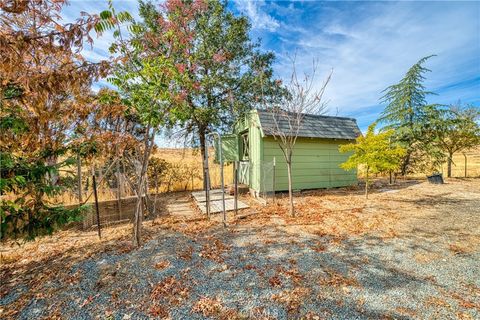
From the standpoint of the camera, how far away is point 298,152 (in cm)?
994

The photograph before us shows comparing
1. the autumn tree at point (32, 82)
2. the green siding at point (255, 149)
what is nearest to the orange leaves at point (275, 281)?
the autumn tree at point (32, 82)

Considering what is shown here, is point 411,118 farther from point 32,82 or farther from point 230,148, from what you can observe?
point 32,82

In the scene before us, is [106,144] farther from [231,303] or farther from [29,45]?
[231,303]

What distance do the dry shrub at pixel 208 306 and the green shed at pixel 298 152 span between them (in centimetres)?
597

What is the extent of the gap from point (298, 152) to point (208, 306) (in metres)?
8.29

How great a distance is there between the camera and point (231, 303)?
262 centimetres

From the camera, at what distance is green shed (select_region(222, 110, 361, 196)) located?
9.18 metres

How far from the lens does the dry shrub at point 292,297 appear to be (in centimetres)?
254

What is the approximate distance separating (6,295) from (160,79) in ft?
13.0

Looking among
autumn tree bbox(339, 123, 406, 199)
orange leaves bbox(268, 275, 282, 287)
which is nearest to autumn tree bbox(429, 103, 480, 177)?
autumn tree bbox(339, 123, 406, 199)

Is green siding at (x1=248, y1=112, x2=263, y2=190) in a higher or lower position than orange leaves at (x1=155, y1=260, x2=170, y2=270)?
higher

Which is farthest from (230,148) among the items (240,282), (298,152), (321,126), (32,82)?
(32,82)

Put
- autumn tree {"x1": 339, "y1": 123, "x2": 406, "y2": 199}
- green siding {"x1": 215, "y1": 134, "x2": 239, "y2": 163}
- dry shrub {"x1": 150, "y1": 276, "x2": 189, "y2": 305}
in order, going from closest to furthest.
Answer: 1. dry shrub {"x1": 150, "y1": 276, "x2": 189, "y2": 305}
2. autumn tree {"x1": 339, "y1": 123, "x2": 406, "y2": 199}
3. green siding {"x1": 215, "y1": 134, "x2": 239, "y2": 163}

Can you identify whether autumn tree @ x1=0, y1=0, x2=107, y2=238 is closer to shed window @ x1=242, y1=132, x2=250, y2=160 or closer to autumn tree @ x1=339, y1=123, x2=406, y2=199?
autumn tree @ x1=339, y1=123, x2=406, y2=199
